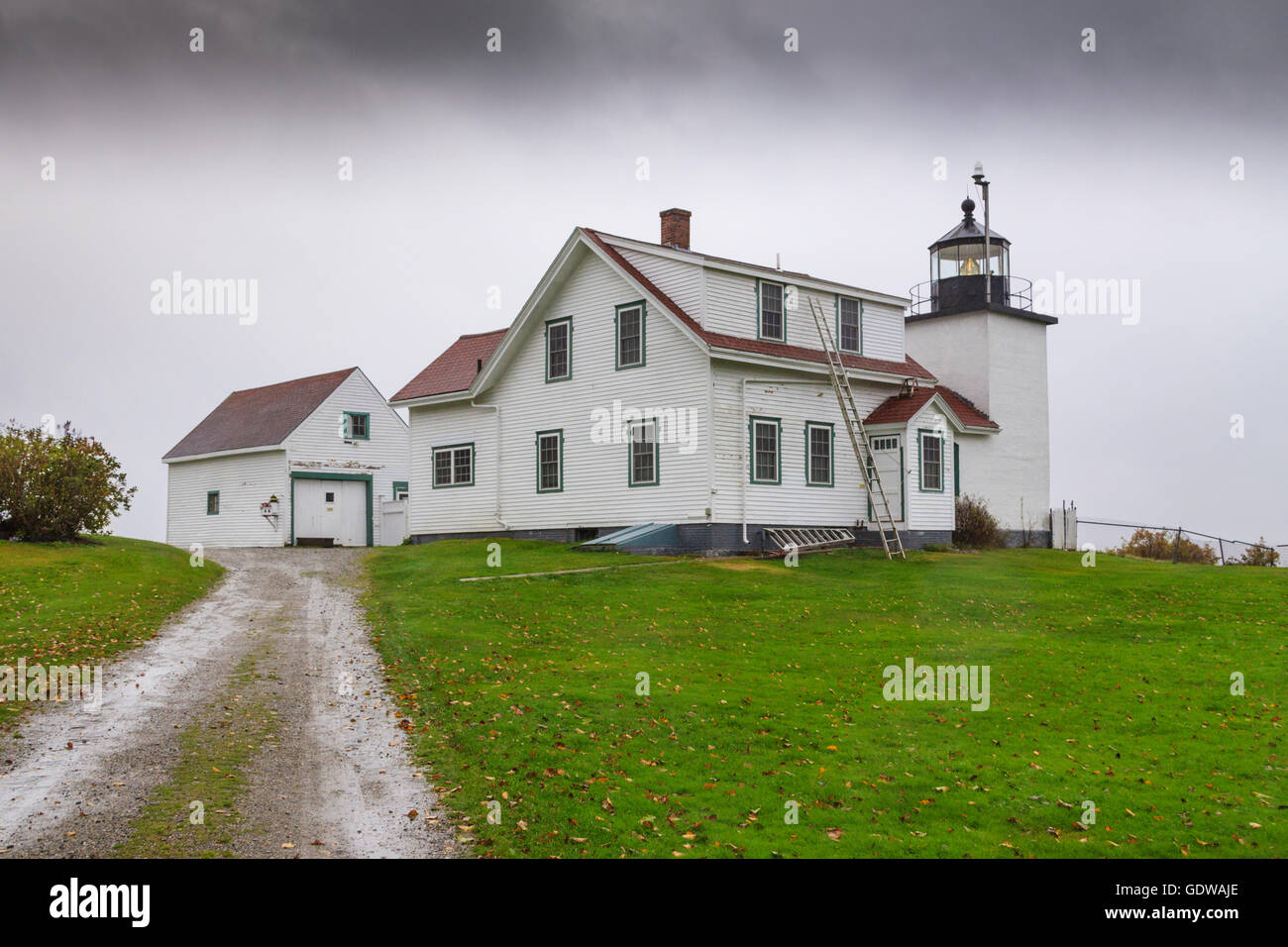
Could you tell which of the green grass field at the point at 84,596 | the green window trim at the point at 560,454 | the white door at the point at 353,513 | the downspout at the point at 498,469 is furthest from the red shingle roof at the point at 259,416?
the green window trim at the point at 560,454

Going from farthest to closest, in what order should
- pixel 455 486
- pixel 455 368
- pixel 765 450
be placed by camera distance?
pixel 455 368 → pixel 455 486 → pixel 765 450

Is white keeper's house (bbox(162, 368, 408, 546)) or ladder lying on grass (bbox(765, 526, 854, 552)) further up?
white keeper's house (bbox(162, 368, 408, 546))

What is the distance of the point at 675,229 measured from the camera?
3403 cm

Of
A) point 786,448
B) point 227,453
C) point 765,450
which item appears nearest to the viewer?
point 765,450

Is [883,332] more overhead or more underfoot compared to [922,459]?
more overhead

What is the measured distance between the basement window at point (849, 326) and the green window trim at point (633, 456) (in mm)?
6872

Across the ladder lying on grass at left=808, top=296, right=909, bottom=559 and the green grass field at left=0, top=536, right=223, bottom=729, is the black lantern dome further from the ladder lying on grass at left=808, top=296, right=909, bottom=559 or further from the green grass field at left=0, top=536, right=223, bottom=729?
the green grass field at left=0, top=536, right=223, bottom=729

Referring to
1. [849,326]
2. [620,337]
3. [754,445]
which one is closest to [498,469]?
[620,337]

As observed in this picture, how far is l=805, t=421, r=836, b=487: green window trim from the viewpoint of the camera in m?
→ 30.9

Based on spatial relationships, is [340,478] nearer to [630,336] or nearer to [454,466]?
[454,466]

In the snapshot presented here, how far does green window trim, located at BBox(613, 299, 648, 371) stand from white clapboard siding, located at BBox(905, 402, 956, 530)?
796cm

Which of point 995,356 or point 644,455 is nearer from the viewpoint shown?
point 644,455

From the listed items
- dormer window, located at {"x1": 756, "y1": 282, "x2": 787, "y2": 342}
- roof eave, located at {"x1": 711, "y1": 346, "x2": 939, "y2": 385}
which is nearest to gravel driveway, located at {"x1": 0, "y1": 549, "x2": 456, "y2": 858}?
roof eave, located at {"x1": 711, "y1": 346, "x2": 939, "y2": 385}

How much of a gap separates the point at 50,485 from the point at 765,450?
62.8ft
